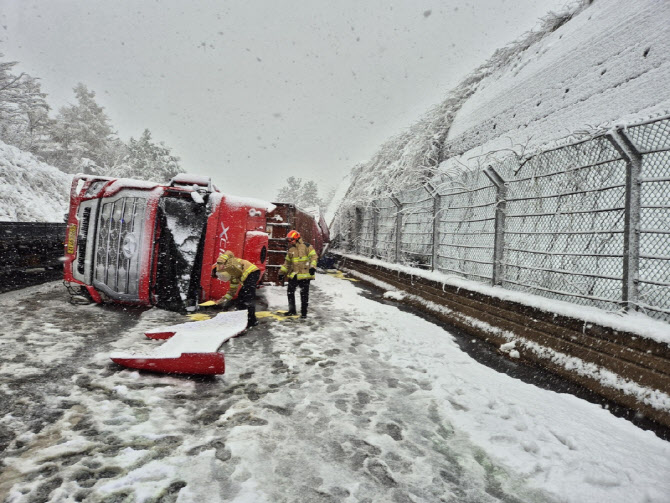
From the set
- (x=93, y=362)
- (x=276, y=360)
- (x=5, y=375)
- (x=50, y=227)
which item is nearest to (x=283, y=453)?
(x=276, y=360)

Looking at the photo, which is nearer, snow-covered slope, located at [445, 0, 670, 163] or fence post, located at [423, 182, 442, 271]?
snow-covered slope, located at [445, 0, 670, 163]

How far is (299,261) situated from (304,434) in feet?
13.9

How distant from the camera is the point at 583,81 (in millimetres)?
6641

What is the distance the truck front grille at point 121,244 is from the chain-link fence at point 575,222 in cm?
576

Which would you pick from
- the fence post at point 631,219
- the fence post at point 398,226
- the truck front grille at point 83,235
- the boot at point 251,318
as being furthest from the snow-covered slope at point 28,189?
the fence post at point 631,219

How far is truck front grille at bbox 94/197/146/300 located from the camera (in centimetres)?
614

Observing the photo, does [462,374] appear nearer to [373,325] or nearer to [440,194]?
[373,325]

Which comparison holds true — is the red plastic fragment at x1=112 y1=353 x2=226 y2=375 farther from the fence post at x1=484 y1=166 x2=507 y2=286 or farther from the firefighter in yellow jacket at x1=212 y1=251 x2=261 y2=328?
the fence post at x1=484 y1=166 x2=507 y2=286

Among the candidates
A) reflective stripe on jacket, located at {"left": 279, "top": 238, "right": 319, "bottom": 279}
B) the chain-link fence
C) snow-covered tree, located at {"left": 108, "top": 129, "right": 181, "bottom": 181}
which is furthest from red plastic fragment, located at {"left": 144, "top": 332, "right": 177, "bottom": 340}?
snow-covered tree, located at {"left": 108, "top": 129, "right": 181, "bottom": 181}

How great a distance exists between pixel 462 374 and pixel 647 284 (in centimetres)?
202

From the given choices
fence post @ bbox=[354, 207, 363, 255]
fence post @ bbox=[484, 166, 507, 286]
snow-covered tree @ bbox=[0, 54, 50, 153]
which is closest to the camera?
fence post @ bbox=[484, 166, 507, 286]

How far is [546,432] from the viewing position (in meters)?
2.76

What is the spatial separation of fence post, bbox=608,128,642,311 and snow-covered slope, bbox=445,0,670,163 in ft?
3.04

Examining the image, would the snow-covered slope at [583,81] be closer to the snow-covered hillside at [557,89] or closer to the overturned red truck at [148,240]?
the snow-covered hillside at [557,89]
